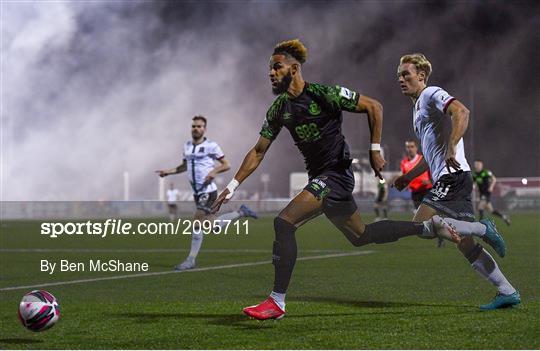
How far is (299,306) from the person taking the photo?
973 cm

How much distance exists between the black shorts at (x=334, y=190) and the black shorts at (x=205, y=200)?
277 inches

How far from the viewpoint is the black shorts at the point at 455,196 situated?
8.91 meters

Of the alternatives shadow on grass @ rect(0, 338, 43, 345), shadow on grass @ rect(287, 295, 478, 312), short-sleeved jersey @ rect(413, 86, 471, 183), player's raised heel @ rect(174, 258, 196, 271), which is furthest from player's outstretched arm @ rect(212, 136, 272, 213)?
player's raised heel @ rect(174, 258, 196, 271)

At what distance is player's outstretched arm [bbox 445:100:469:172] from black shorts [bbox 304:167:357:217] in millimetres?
986

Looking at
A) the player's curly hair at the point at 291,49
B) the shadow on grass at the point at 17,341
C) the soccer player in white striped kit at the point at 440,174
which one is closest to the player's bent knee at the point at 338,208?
the soccer player in white striped kit at the point at 440,174

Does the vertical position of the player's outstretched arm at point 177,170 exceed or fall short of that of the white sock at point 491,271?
it exceeds it

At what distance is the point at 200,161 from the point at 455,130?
26.1 ft

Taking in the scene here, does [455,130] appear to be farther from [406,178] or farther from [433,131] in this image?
[406,178]

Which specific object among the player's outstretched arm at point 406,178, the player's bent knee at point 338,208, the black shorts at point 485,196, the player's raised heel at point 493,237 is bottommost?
the black shorts at point 485,196

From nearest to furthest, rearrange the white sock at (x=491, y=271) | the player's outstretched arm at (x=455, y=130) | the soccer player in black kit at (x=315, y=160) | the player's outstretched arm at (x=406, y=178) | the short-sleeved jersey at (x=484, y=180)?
the player's outstretched arm at (x=455, y=130) < the soccer player in black kit at (x=315, y=160) < the white sock at (x=491, y=271) < the player's outstretched arm at (x=406, y=178) < the short-sleeved jersey at (x=484, y=180)

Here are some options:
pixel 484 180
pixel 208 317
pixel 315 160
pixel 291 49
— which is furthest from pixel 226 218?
pixel 484 180

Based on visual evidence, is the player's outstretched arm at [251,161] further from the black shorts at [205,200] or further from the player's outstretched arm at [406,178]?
the black shorts at [205,200]

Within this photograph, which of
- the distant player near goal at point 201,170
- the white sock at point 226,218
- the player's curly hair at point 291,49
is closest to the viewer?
the player's curly hair at point 291,49

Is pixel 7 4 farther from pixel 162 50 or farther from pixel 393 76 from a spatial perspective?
pixel 393 76
